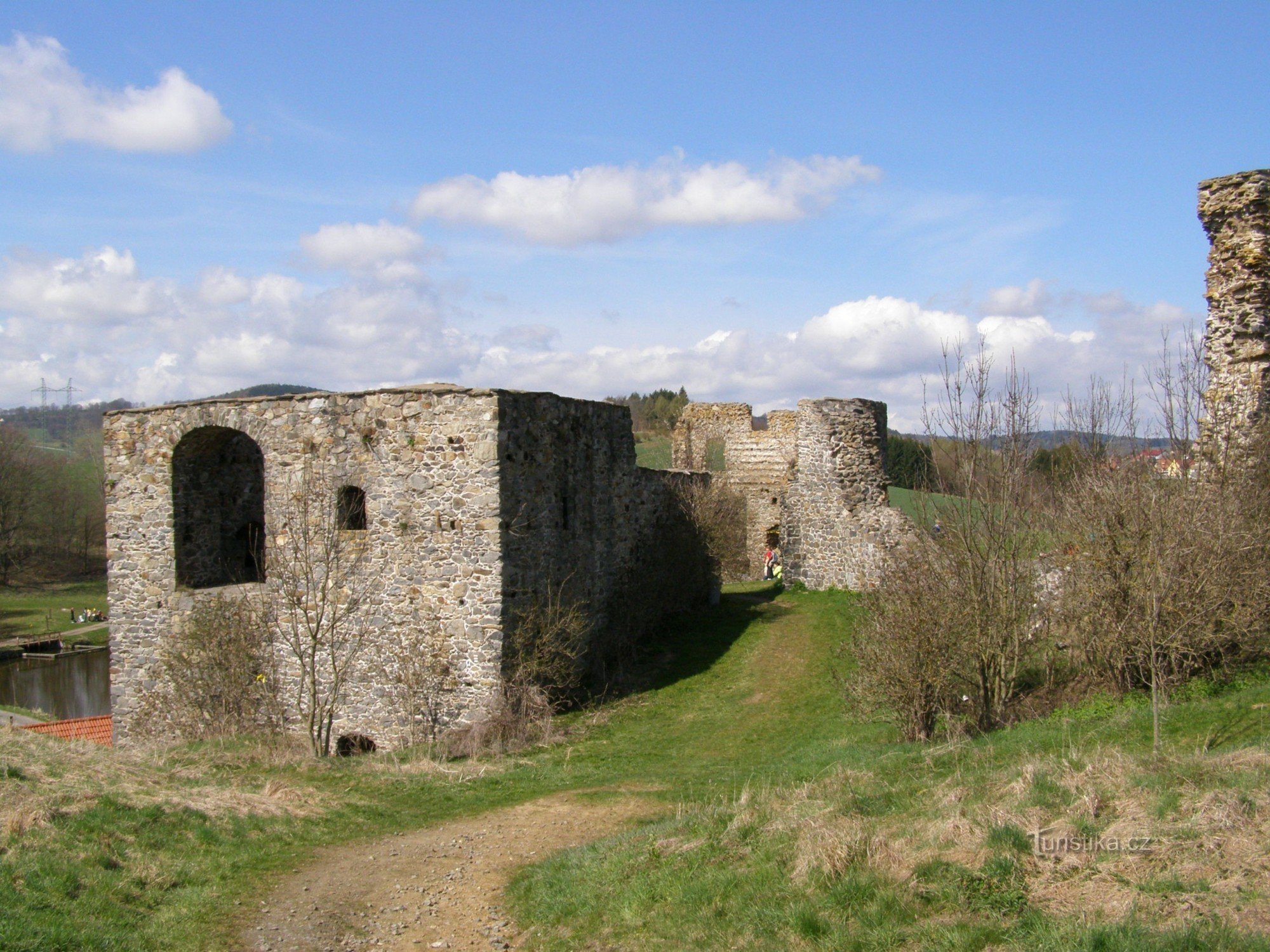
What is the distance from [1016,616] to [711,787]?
3.99 m

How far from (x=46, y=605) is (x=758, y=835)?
5232 centimetres

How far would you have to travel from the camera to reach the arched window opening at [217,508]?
1603 cm

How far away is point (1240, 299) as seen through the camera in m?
13.2

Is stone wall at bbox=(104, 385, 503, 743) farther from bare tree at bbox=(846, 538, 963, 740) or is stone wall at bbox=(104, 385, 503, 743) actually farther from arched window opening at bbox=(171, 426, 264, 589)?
bare tree at bbox=(846, 538, 963, 740)

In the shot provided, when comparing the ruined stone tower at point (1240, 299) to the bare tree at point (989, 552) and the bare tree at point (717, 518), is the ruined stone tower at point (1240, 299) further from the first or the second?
the bare tree at point (717, 518)

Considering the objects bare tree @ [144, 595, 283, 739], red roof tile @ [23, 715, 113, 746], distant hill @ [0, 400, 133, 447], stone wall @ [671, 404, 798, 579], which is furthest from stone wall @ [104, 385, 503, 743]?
distant hill @ [0, 400, 133, 447]

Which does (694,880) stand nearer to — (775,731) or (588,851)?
(588,851)

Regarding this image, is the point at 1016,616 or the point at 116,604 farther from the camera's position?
the point at 116,604

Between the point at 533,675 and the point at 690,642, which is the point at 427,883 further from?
the point at 690,642

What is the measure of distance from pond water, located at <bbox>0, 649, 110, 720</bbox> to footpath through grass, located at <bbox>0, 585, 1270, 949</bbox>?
25946mm

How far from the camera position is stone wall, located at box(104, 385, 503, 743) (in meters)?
13.7

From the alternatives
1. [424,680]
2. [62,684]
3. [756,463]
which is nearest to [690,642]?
[424,680]

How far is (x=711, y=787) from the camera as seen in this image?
10.2 meters

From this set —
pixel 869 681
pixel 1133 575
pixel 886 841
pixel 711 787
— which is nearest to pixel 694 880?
pixel 886 841
